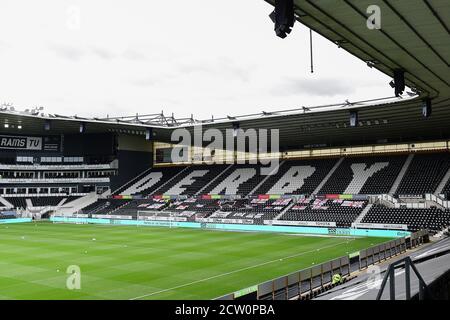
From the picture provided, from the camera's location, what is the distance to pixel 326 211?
45.3 m

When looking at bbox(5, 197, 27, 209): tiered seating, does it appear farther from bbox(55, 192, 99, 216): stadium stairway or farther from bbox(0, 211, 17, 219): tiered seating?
bbox(55, 192, 99, 216): stadium stairway

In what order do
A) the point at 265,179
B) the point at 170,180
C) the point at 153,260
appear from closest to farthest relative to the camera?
the point at 153,260
the point at 265,179
the point at 170,180

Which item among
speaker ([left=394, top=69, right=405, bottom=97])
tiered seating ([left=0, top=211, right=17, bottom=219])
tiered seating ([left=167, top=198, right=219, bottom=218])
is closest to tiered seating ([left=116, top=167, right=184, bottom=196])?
tiered seating ([left=167, top=198, right=219, bottom=218])

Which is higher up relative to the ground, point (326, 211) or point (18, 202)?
point (18, 202)

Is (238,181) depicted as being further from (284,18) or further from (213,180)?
(284,18)

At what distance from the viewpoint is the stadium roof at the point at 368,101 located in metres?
12.9

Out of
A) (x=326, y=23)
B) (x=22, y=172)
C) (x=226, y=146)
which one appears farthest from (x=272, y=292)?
(x=22, y=172)

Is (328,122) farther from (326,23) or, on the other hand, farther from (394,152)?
(326,23)

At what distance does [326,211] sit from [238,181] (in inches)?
673

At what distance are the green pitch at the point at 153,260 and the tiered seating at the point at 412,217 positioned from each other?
14.9 feet

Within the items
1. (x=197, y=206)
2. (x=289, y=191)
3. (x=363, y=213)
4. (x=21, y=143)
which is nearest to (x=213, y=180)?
(x=197, y=206)

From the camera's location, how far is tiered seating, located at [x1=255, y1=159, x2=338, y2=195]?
53.3 meters

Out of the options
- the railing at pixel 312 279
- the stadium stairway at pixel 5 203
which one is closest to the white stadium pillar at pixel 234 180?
the stadium stairway at pixel 5 203

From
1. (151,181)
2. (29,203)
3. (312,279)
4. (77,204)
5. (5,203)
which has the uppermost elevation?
(151,181)
